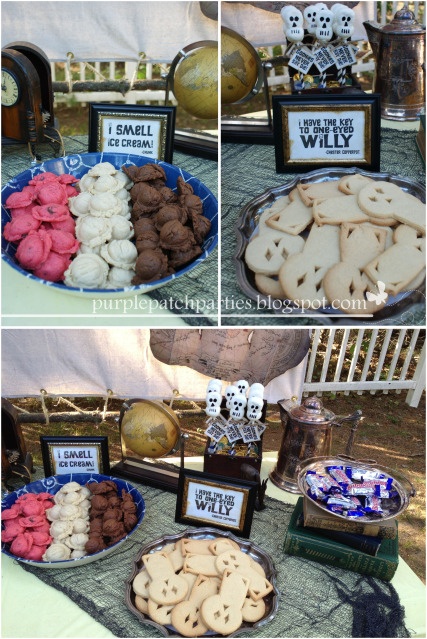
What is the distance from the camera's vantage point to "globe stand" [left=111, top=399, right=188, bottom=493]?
2.22 meters

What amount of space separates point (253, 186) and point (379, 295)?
2.53ft

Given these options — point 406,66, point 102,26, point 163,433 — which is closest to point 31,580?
point 163,433

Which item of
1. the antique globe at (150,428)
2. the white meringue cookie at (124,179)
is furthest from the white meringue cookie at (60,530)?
the white meringue cookie at (124,179)

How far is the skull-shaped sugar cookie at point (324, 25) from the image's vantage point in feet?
7.47

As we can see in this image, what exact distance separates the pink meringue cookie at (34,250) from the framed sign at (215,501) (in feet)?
2.48

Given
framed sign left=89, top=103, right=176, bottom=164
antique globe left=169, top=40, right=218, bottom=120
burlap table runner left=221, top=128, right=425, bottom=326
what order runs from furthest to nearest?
antique globe left=169, top=40, right=218, bottom=120 < framed sign left=89, top=103, right=176, bottom=164 < burlap table runner left=221, top=128, right=425, bottom=326

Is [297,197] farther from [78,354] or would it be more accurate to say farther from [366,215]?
[78,354]

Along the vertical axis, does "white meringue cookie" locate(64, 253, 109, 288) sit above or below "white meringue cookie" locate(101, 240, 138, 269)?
below

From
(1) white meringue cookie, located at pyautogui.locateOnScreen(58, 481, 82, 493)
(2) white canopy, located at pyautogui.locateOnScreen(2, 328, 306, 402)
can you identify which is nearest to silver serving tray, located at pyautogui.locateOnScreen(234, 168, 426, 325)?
(1) white meringue cookie, located at pyautogui.locateOnScreen(58, 481, 82, 493)

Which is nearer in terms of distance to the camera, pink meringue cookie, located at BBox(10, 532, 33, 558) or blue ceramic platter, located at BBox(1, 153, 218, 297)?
blue ceramic platter, located at BBox(1, 153, 218, 297)

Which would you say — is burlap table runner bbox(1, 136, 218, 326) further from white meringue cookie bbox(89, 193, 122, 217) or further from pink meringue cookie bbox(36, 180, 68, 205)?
pink meringue cookie bbox(36, 180, 68, 205)

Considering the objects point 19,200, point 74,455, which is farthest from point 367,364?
point 19,200

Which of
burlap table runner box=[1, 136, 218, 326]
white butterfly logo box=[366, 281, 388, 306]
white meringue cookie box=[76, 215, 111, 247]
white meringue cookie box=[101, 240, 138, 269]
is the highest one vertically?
white meringue cookie box=[76, 215, 111, 247]

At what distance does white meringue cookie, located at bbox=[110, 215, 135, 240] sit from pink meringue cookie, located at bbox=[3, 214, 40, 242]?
207 millimetres
